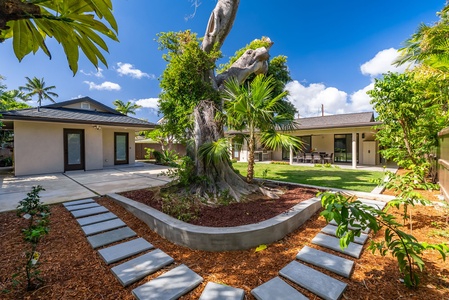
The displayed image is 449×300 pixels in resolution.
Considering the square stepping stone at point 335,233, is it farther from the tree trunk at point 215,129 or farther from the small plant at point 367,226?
the tree trunk at point 215,129

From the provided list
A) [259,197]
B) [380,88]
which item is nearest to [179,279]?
[259,197]

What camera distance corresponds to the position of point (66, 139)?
10406mm

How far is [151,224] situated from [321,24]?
44.2 ft

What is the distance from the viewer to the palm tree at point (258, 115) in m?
4.55

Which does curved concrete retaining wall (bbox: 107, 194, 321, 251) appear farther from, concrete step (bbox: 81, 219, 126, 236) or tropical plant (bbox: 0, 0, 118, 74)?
tropical plant (bbox: 0, 0, 118, 74)

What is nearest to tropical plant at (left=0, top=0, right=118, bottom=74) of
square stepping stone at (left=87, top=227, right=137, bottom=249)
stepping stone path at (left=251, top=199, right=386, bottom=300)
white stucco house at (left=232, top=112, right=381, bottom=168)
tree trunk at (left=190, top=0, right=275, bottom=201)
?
stepping stone path at (left=251, top=199, right=386, bottom=300)

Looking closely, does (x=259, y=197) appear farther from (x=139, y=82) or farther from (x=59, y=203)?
(x=139, y=82)

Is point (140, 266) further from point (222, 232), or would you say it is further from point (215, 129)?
point (215, 129)

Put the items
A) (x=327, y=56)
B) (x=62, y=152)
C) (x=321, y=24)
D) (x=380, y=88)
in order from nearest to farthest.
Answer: (x=380, y=88) → (x=62, y=152) → (x=321, y=24) → (x=327, y=56)

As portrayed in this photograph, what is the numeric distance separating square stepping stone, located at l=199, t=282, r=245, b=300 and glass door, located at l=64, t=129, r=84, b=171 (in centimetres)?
1175

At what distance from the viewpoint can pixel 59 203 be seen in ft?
15.5

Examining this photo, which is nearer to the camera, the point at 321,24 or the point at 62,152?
the point at 62,152

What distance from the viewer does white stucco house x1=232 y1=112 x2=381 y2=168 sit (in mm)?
12422

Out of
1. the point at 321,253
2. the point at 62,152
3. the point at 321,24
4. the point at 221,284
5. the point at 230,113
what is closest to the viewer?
the point at 221,284
